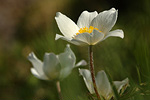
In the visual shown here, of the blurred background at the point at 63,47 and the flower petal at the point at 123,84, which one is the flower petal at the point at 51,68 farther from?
the flower petal at the point at 123,84

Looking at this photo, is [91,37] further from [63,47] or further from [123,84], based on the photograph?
[63,47]

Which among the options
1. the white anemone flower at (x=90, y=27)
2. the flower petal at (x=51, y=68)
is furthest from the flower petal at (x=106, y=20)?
the flower petal at (x=51, y=68)

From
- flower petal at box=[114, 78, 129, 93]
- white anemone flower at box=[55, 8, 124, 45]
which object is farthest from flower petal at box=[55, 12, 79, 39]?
flower petal at box=[114, 78, 129, 93]

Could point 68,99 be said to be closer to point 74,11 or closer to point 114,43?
point 114,43

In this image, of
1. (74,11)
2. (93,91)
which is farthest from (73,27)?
(74,11)

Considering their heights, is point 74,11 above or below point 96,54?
above

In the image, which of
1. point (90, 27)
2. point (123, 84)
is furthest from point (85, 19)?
point (123, 84)

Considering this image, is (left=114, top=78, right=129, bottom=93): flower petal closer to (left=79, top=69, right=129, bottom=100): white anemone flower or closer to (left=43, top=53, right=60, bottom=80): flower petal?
(left=79, top=69, right=129, bottom=100): white anemone flower
